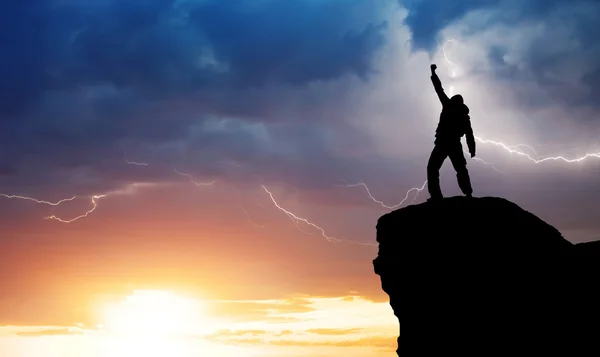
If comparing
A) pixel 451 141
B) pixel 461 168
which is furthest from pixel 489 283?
pixel 451 141

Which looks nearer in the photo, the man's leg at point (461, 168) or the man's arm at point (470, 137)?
the man's leg at point (461, 168)

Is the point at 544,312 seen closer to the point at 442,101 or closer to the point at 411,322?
the point at 411,322

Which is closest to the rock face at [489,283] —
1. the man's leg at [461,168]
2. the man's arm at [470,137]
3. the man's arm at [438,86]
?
the man's leg at [461,168]

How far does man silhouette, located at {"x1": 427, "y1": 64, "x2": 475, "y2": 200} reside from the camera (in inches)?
658

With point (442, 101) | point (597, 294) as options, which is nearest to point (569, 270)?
point (597, 294)

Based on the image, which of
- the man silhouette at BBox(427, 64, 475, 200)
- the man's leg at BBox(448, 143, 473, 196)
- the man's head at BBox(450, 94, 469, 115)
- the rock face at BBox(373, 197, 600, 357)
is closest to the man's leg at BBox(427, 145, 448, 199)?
the man silhouette at BBox(427, 64, 475, 200)

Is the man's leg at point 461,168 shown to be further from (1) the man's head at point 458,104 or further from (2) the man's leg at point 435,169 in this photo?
(1) the man's head at point 458,104

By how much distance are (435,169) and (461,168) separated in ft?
2.48

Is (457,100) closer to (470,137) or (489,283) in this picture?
(470,137)

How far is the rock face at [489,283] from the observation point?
44.8 feet

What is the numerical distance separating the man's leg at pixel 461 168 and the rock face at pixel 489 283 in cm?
52

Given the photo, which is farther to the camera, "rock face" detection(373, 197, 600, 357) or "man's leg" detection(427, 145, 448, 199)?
"man's leg" detection(427, 145, 448, 199)

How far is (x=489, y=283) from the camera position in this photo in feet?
46.5

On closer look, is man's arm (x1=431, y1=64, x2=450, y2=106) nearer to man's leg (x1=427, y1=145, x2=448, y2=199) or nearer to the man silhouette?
the man silhouette
